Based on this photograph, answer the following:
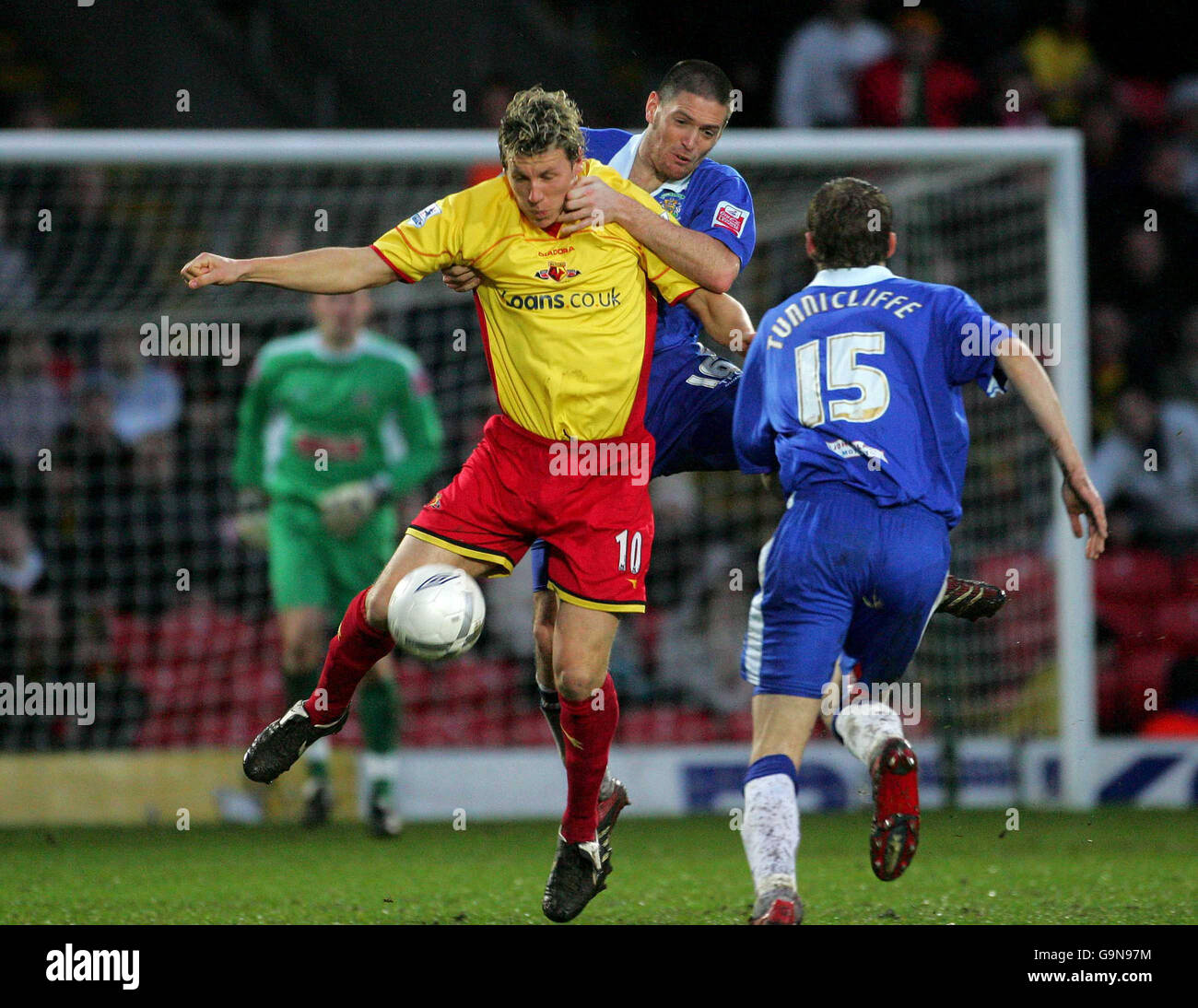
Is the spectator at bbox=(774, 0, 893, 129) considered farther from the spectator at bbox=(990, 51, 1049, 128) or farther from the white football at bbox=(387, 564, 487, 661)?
the white football at bbox=(387, 564, 487, 661)

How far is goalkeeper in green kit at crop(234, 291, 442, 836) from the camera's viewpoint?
8273 millimetres

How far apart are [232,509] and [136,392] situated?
90 cm

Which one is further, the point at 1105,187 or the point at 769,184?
the point at 1105,187

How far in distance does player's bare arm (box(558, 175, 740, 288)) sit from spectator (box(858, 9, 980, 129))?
253 inches

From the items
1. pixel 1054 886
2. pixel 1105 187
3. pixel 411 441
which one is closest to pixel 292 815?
pixel 411 441

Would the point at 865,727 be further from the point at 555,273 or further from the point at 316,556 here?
the point at 316,556

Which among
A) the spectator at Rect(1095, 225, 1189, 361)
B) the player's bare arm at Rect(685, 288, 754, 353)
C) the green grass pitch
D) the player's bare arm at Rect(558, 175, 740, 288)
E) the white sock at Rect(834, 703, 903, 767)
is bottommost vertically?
the green grass pitch

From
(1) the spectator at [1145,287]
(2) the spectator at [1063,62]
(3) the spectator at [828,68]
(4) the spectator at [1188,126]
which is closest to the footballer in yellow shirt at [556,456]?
(1) the spectator at [1145,287]

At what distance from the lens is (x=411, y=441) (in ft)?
27.5

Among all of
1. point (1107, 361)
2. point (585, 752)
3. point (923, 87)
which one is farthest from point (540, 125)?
point (923, 87)

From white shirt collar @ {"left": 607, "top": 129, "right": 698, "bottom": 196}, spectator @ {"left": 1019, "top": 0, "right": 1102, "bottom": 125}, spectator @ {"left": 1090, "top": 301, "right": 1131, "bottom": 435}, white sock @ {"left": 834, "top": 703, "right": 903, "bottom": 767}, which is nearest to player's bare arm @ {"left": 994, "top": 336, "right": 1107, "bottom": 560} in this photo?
white sock @ {"left": 834, "top": 703, "right": 903, "bottom": 767}
